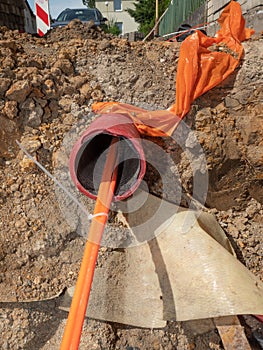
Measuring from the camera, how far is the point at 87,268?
1.33m

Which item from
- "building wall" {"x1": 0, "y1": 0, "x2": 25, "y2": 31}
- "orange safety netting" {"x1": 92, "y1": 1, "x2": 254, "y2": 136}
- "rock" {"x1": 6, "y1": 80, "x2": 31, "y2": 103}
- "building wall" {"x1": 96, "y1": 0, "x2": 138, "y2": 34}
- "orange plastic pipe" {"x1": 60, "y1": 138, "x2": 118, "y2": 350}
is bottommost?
"orange plastic pipe" {"x1": 60, "y1": 138, "x2": 118, "y2": 350}

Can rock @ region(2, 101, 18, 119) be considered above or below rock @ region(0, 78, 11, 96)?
below

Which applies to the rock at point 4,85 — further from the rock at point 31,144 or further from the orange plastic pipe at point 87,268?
the orange plastic pipe at point 87,268

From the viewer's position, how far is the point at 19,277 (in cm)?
168

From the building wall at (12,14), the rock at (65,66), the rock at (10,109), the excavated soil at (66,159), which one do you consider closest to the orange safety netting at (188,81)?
the excavated soil at (66,159)

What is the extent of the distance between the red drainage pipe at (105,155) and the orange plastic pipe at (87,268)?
10 cm

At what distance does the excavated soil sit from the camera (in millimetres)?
1674

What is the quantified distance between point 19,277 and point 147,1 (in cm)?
1804

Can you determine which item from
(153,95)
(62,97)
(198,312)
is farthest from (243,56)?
(198,312)

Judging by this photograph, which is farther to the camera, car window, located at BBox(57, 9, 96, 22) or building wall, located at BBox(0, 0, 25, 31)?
car window, located at BBox(57, 9, 96, 22)

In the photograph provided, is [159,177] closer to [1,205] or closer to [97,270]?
[97,270]

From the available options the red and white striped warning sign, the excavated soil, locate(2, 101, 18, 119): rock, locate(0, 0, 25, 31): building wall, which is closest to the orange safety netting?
the excavated soil

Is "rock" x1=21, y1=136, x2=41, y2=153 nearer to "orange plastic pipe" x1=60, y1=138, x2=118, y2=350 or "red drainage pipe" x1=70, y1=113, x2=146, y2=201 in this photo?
"red drainage pipe" x1=70, y1=113, x2=146, y2=201

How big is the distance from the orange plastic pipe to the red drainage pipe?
103 mm
